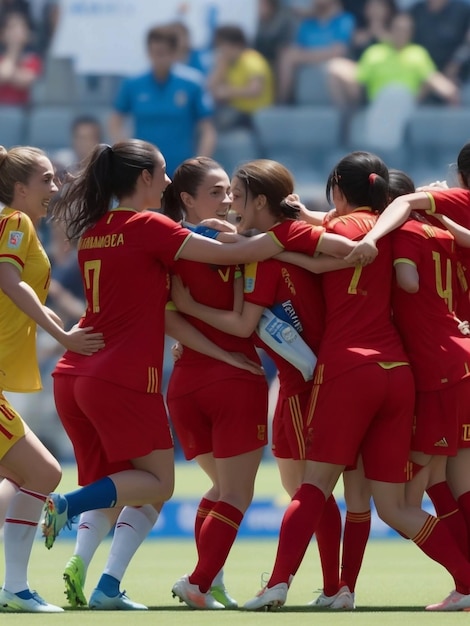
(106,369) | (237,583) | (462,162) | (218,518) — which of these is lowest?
(237,583)

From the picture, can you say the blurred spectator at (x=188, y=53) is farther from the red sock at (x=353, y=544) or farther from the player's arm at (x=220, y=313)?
the red sock at (x=353, y=544)

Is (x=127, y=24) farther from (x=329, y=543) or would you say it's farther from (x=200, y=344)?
(x=329, y=543)

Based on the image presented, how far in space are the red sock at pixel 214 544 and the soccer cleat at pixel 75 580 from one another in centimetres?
44

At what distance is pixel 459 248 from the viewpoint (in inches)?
228

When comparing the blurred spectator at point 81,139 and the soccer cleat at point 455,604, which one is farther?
the blurred spectator at point 81,139

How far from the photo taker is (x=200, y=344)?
5707 mm

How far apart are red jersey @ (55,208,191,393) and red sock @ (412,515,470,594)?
123 centimetres

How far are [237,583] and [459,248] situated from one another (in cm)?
213

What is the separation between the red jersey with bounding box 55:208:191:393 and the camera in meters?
5.57

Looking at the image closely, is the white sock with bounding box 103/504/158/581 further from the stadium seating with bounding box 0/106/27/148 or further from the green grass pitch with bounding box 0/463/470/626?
the stadium seating with bounding box 0/106/27/148

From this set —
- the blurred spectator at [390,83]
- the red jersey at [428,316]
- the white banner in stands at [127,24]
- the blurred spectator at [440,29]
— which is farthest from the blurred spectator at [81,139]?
the red jersey at [428,316]

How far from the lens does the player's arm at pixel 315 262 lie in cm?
554

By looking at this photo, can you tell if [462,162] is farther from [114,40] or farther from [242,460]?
[114,40]

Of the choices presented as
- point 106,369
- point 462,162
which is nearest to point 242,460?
point 106,369
